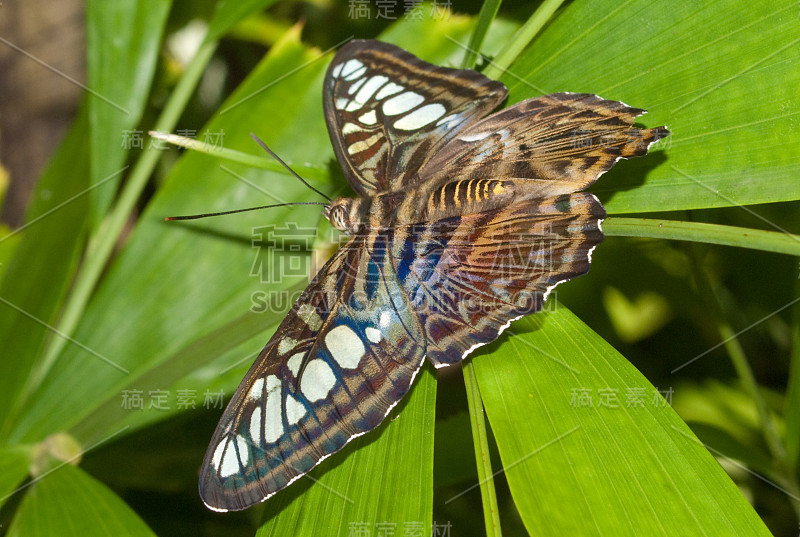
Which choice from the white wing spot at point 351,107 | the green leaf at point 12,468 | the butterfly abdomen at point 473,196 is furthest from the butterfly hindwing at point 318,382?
the green leaf at point 12,468

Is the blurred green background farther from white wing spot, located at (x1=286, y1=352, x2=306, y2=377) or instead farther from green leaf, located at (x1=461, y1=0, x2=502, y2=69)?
white wing spot, located at (x1=286, y1=352, x2=306, y2=377)

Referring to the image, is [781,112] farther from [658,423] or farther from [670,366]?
[670,366]

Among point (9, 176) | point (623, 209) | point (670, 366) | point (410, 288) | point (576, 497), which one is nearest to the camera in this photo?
point (576, 497)

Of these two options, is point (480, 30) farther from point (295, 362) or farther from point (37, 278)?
point (37, 278)

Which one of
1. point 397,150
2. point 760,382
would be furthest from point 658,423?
point 760,382

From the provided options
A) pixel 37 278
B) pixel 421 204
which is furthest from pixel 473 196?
pixel 37 278

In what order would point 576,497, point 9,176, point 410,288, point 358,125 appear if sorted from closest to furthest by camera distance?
point 576,497 < point 410,288 < point 358,125 < point 9,176
